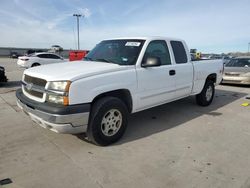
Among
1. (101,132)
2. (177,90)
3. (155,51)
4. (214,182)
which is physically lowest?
(214,182)

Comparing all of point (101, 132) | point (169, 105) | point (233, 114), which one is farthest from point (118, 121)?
point (233, 114)

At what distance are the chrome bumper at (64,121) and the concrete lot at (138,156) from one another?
44cm

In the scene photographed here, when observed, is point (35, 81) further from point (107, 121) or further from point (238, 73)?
point (238, 73)

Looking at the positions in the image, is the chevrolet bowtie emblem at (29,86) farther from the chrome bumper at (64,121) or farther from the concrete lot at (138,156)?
the concrete lot at (138,156)

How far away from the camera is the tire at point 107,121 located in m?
3.32

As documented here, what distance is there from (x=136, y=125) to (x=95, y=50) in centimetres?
189

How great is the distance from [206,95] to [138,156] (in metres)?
3.73

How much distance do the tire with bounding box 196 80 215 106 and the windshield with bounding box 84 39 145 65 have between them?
2812 millimetres

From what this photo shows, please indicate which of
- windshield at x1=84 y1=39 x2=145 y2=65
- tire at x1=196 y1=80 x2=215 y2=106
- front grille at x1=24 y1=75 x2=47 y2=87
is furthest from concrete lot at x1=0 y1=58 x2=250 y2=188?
windshield at x1=84 y1=39 x2=145 y2=65

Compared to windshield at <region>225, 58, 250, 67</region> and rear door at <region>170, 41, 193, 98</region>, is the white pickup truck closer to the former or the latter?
rear door at <region>170, 41, 193, 98</region>

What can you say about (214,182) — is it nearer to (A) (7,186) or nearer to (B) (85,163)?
(B) (85,163)

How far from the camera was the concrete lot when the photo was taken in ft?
8.84

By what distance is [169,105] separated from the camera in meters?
6.31

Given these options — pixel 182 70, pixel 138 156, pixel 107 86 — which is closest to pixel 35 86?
pixel 107 86
